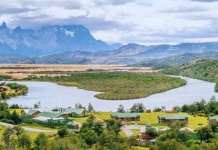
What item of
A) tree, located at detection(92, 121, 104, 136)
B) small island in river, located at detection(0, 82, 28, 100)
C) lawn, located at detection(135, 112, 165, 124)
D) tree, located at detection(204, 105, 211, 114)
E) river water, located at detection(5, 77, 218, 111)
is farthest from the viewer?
small island in river, located at detection(0, 82, 28, 100)

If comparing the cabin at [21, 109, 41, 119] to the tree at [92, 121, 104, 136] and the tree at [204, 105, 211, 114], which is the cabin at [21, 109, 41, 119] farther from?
the tree at [204, 105, 211, 114]

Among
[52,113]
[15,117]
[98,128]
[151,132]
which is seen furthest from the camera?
[52,113]

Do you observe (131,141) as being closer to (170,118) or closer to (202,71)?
(170,118)

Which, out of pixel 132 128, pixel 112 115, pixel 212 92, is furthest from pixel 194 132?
pixel 212 92

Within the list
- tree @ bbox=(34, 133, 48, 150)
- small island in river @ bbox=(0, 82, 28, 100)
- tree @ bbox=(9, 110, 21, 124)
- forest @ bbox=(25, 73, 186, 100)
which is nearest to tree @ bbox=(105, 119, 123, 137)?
tree @ bbox=(34, 133, 48, 150)

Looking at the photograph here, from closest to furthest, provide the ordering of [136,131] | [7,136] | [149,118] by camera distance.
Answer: [7,136] → [136,131] → [149,118]

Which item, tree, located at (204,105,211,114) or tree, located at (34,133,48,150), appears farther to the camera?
tree, located at (204,105,211,114)

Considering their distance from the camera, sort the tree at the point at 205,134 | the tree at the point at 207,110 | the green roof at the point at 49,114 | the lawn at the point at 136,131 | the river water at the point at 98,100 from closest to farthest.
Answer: the tree at the point at 205,134 → the lawn at the point at 136,131 → the green roof at the point at 49,114 → the tree at the point at 207,110 → the river water at the point at 98,100

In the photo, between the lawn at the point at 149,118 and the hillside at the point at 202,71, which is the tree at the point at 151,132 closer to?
the lawn at the point at 149,118

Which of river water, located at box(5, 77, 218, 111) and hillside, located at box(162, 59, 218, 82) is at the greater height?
hillside, located at box(162, 59, 218, 82)

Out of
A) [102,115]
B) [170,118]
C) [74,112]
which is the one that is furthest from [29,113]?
[170,118]

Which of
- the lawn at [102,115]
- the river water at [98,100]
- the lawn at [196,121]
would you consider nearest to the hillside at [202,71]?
the river water at [98,100]
